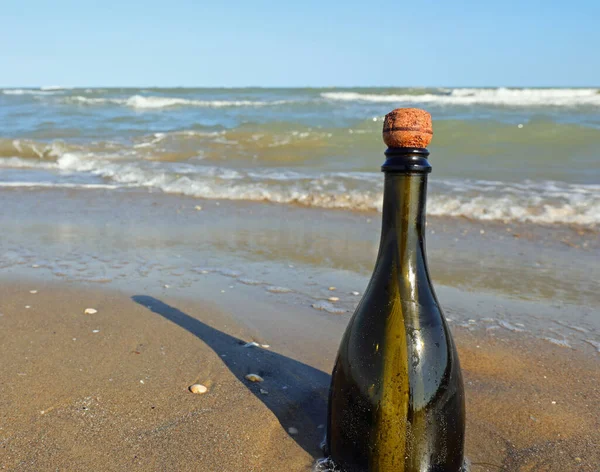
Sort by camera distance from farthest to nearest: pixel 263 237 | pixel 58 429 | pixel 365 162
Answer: pixel 365 162
pixel 263 237
pixel 58 429

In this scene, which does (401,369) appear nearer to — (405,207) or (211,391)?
(405,207)

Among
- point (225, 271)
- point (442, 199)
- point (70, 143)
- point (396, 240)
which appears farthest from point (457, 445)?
point (70, 143)

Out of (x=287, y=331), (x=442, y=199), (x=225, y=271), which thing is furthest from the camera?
(x=442, y=199)

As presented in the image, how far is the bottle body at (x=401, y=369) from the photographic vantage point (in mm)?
1300

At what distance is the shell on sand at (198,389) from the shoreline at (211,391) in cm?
2

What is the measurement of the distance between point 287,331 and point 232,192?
4424 millimetres

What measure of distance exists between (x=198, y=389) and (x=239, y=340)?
0.54 meters

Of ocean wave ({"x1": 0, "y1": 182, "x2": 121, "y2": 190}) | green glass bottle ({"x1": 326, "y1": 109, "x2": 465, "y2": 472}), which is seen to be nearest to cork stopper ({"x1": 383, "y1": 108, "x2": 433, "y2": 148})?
green glass bottle ({"x1": 326, "y1": 109, "x2": 465, "y2": 472})

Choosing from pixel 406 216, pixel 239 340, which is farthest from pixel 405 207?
pixel 239 340

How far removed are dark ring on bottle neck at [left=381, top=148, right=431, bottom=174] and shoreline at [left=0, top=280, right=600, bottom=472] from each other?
0.84 meters

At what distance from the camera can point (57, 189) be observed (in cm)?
695

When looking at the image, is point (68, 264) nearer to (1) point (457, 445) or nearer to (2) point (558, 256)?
(1) point (457, 445)

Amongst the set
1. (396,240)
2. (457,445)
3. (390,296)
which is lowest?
(457,445)

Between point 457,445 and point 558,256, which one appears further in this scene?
point 558,256
